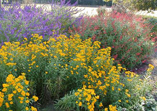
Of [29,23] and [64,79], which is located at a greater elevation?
[29,23]

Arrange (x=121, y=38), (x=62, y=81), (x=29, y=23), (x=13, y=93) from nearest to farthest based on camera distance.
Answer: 1. (x=13, y=93)
2. (x=62, y=81)
3. (x=29, y=23)
4. (x=121, y=38)

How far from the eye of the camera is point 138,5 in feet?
39.5

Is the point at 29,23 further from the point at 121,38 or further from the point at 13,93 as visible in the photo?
the point at 13,93

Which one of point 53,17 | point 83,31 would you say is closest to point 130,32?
point 83,31

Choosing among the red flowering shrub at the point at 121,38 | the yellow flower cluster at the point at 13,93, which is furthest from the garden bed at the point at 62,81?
the red flowering shrub at the point at 121,38

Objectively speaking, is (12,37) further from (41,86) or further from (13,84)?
(13,84)

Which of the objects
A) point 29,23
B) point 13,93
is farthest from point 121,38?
point 13,93

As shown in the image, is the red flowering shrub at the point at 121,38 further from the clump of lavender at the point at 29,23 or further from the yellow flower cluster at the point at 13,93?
the yellow flower cluster at the point at 13,93

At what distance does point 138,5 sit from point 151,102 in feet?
33.2

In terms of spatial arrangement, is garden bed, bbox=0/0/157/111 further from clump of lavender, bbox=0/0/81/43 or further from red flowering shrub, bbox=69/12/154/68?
red flowering shrub, bbox=69/12/154/68

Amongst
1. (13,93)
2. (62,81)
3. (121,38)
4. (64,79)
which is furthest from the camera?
(121,38)

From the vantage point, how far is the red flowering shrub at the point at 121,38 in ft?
16.8

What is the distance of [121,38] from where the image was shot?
510cm

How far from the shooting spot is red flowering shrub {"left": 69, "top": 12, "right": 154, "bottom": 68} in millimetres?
5113
